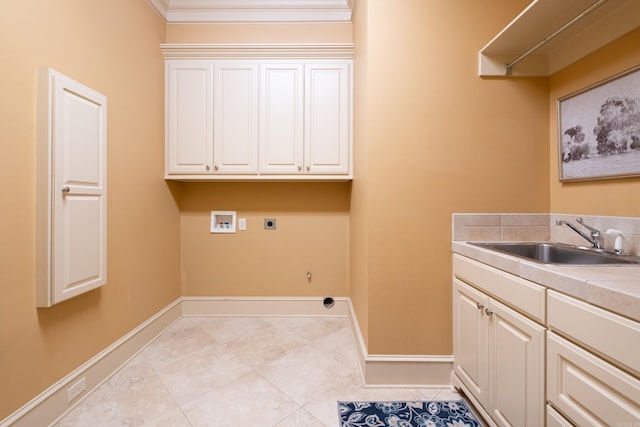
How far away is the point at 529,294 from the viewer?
1.11 m

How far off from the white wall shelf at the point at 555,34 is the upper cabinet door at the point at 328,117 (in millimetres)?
1138

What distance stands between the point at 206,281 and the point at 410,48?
2715 millimetres

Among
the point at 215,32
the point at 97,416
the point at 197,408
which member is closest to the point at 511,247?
the point at 197,408

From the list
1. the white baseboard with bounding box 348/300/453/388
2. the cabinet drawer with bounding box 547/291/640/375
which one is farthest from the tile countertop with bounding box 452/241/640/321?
the white baseboard with bounding box 348/300/453/388

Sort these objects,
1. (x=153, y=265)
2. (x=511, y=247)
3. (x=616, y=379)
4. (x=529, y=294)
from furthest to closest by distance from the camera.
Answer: (x=153, y=265) → (x=511, y=247) → (x=529, y=294) → (x=616, y=379)

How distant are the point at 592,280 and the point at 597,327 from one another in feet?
0.47

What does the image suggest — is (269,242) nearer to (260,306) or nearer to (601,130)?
(260,306)

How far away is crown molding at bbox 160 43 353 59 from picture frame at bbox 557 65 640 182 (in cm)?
173

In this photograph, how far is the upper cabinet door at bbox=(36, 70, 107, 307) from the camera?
4.63 feet

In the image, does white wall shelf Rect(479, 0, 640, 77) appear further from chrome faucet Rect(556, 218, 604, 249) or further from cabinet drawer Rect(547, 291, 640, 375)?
cabinet drawer Rect(547, 291, 640, 375)

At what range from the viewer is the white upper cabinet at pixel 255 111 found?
253 cm

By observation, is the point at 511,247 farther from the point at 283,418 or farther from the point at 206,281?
the point at 206,281

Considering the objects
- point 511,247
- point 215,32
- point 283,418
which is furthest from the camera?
point 215,32

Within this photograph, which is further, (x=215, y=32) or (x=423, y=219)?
(x=215, y=32)
